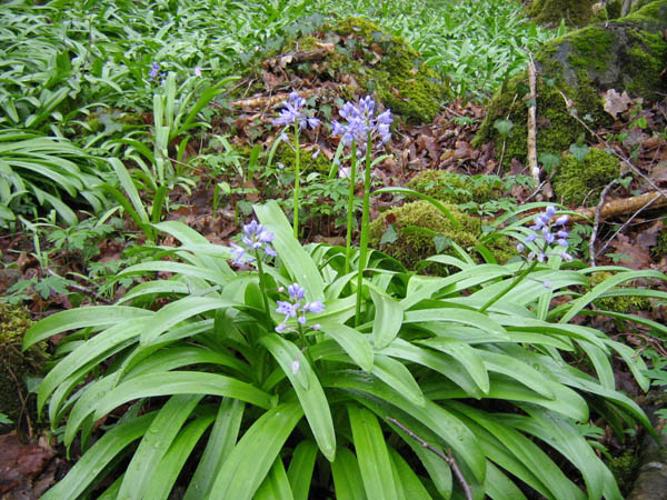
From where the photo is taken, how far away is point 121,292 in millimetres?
2998

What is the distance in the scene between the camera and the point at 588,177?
145 inches

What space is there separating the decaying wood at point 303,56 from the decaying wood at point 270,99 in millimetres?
380

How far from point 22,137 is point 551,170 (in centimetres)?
420

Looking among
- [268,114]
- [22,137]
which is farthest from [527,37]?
[22,137]

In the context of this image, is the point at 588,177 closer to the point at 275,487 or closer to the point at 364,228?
the point at 364,228

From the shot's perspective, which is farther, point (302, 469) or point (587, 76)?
point (587, 76)

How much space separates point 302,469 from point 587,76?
3.77m

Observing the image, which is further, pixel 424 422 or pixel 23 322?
pixel 23 322

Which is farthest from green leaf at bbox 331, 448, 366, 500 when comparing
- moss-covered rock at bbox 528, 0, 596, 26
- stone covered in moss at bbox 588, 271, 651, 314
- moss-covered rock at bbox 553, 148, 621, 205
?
moss-covered rock at bbox 528, 0, 596, 26

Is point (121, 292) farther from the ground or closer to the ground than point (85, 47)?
closer to the ground

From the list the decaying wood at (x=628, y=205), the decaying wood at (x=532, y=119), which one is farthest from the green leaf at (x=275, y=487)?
the decaying wood at (x=532, y=119)

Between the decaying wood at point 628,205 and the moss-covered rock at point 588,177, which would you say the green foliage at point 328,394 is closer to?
the decaying wood at point 628,205

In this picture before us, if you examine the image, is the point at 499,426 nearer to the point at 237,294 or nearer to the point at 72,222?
the point at 237,294

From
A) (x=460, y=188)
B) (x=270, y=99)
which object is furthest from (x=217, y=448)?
(x=270, y=99)
